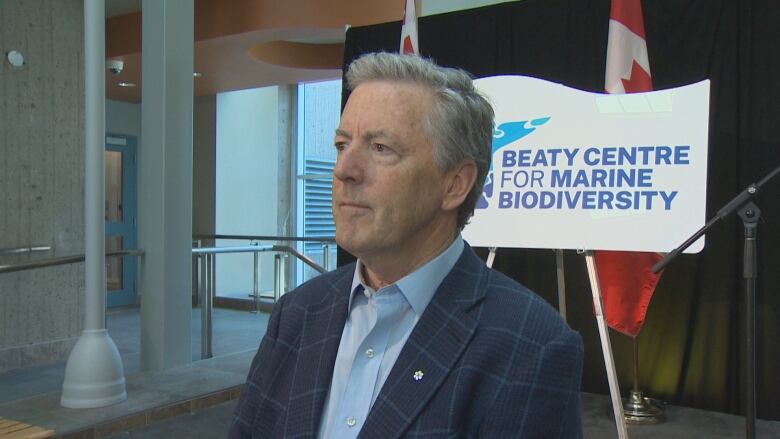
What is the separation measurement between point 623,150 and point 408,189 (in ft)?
6.43

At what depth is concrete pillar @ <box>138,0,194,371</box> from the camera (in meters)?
4.25

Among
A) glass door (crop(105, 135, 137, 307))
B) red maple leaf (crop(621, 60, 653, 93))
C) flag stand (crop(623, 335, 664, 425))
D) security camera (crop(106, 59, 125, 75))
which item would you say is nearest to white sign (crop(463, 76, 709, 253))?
red maple leaf (crop(621, 60, 653, 93))

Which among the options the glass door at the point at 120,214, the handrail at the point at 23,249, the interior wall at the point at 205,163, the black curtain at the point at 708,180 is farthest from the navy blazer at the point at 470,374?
the interior wall at the point at 205,163

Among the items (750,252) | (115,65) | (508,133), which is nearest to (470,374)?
(750,252)

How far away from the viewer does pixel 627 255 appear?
322 cm

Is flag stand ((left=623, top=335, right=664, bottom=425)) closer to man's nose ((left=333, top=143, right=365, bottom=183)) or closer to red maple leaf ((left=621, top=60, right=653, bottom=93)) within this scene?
red maple leaf ((left=621, top=60, right=653, bottom=93))

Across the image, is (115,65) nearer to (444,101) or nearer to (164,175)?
(164,175)

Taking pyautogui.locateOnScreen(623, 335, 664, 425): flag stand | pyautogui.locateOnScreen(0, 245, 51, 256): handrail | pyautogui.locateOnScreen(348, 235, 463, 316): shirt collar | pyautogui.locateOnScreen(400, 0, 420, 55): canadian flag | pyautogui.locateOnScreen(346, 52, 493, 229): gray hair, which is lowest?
pyautogui.locateOnScreen(623, 335, 664, 425): flag stand

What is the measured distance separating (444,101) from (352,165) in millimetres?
185

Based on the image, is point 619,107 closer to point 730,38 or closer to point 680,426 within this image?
point 730,38

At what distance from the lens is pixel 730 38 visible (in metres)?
3.68

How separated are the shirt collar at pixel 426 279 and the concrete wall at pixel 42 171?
4.57 m

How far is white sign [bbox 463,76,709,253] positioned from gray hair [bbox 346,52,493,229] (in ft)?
5.58

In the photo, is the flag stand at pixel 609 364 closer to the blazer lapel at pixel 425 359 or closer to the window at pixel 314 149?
the blazer lapel at pixel 425 359
